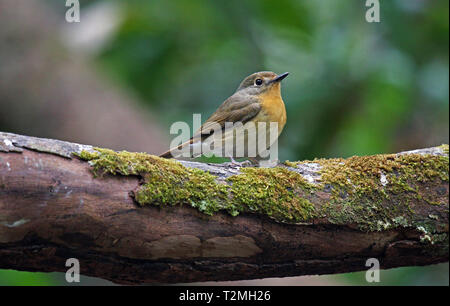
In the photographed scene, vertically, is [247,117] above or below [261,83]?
below

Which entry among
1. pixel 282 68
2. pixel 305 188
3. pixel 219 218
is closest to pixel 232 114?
pixel 282 68

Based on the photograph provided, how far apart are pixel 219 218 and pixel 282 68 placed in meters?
3.28

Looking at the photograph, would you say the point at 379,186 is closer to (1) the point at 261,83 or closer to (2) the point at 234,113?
(2) the point at 234,113

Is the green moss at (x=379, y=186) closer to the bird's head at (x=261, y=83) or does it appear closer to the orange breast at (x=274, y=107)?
the orange breast at (x=274, y=107)

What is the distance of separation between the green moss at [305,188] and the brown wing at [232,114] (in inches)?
53.4

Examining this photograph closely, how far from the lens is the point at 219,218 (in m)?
2.71

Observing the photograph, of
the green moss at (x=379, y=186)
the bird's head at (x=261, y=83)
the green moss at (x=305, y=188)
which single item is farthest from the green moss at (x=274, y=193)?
the bird's head at (x=261, y=83)

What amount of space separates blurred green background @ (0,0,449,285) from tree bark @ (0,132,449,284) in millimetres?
1756

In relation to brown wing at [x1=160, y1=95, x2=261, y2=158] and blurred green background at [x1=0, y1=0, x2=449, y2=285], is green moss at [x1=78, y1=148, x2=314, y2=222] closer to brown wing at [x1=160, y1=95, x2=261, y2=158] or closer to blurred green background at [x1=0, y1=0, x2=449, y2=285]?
brown wing at [x1=160, y1=95, x2=261, y2=158]

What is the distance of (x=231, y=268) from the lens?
271cm

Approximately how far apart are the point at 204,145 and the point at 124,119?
2334mm

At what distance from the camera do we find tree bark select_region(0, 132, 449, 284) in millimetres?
2396

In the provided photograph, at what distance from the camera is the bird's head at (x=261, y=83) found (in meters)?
4.71

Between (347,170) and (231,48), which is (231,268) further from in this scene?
(231,48)
